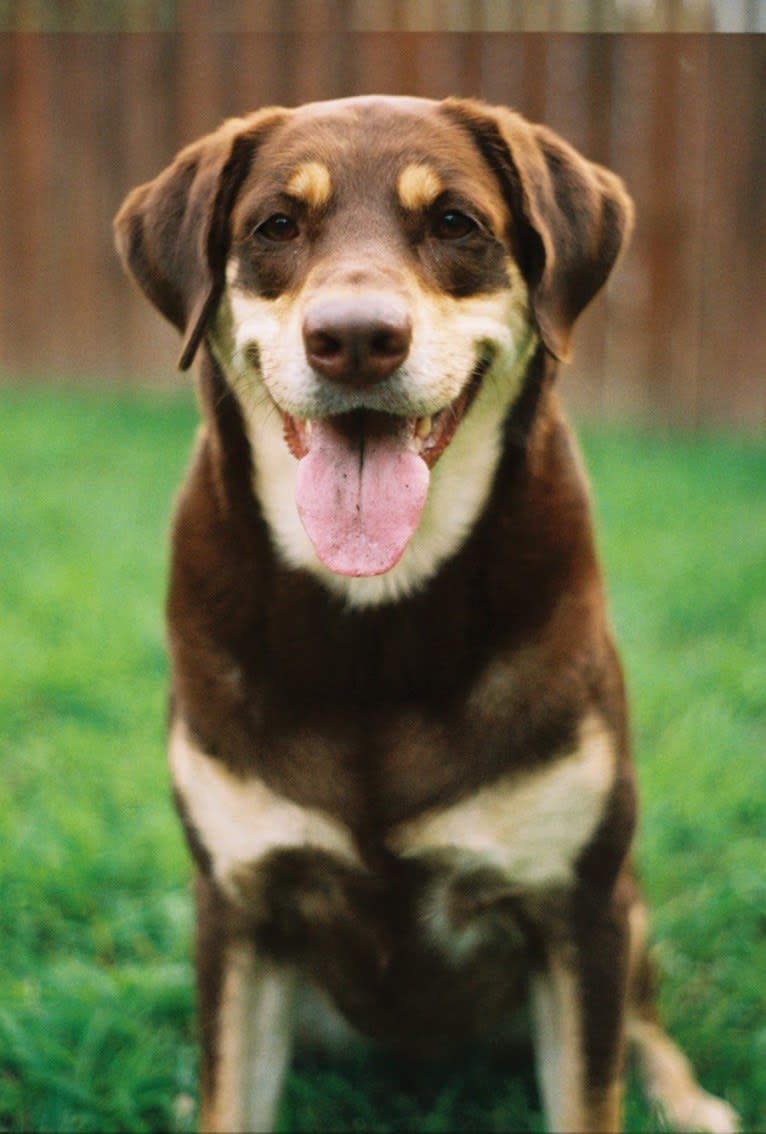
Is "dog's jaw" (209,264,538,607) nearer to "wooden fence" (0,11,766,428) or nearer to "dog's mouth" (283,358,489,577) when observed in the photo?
"dog's mouth" (283,358,489,577)

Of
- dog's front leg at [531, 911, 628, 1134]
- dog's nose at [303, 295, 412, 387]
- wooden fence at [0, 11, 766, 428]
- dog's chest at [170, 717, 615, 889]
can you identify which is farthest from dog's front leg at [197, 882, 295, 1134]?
wooden fence at [0, 11, 766, 428]

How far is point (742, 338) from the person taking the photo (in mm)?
7539

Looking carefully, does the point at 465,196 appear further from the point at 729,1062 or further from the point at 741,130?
the point at 741,130

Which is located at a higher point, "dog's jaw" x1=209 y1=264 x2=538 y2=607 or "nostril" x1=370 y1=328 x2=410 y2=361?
"nostril" x1=370 y1=328 x2=410 y2=361

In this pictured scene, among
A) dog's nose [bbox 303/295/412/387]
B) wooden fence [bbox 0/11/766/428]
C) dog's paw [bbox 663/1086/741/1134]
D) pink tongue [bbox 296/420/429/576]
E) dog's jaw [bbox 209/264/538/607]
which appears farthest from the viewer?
wooden fence [bbox 0/11/766/428]

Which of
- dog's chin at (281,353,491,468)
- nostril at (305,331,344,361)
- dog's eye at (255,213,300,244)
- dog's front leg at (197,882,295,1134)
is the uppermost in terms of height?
dog's eye at (255,213,300,244)

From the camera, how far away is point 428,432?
2.03 meters

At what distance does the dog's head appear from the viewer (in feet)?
6.33

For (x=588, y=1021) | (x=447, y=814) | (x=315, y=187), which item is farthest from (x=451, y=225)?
(x=588, y=1021)

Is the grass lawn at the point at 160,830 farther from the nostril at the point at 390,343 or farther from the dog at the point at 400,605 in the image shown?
the nostril at the point at 390,343

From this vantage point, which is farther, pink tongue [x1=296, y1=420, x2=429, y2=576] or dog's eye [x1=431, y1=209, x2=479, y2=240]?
dog's eye [x1=431, y1=209, x2=479, y2=240]

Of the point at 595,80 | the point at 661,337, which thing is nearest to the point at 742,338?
the point at 661,337

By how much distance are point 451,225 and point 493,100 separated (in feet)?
19.4

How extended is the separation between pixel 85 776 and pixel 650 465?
4.21 metres
